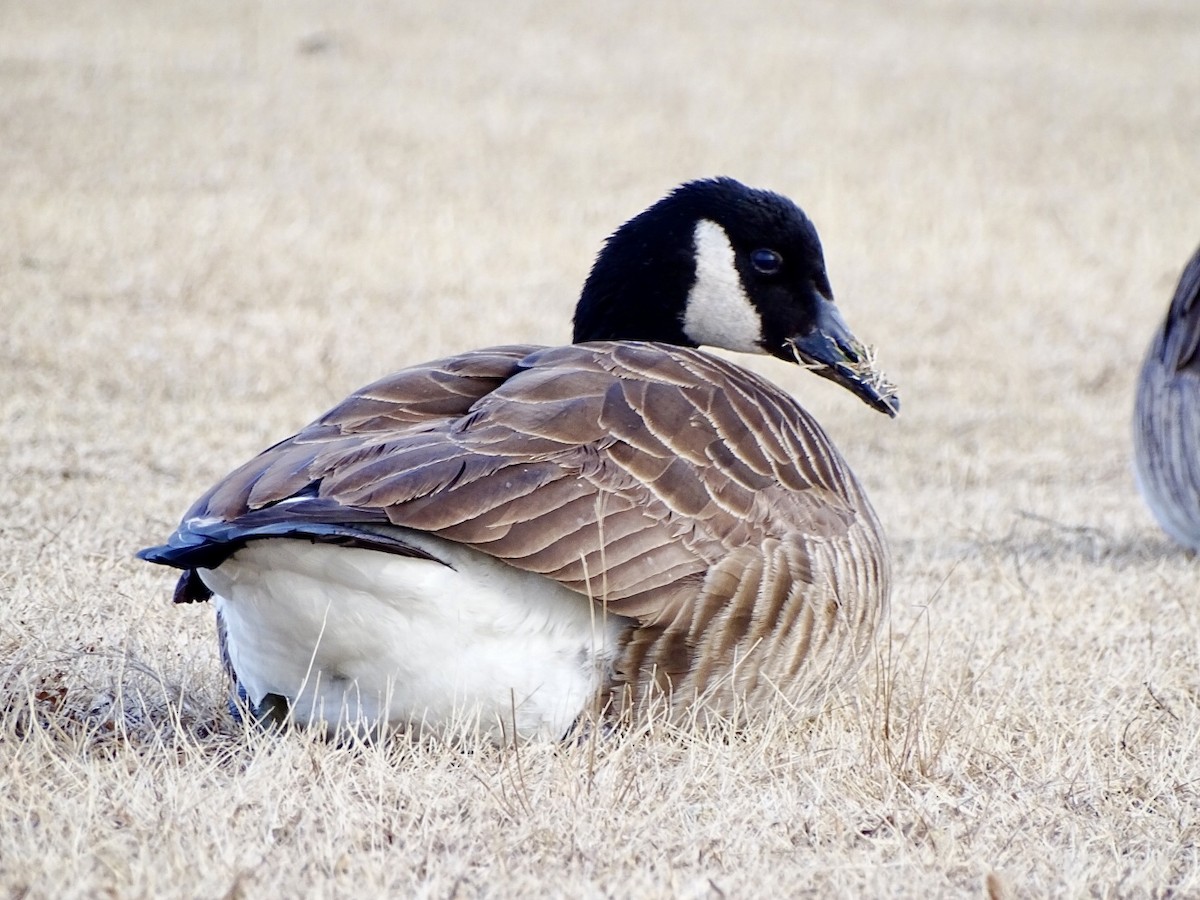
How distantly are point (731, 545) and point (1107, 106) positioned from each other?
1746 cm

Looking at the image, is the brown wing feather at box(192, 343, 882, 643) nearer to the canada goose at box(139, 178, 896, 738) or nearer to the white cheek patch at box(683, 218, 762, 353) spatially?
the canada goose at box(139, 178, 896, 738)

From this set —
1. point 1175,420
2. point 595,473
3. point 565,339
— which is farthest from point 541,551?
point 565,339

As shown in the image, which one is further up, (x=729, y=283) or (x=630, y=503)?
(x=729, y=283)

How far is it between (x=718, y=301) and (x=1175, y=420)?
277 cm

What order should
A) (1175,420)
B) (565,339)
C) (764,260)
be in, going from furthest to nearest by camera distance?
1. (565,339)
2. (1175,420)
3. (764,260)

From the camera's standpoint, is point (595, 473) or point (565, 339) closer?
point (595, 473)

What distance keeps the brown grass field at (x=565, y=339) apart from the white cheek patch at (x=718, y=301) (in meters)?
0.93

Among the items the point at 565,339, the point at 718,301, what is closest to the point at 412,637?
the point at 718,301

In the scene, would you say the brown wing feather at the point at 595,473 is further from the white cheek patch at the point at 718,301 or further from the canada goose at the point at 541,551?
the white cheek patch at the point at 718,301

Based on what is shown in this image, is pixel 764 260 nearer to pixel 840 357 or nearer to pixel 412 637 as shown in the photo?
pixel 840 357

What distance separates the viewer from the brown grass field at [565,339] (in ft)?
9.62

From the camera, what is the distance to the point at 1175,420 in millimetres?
6336

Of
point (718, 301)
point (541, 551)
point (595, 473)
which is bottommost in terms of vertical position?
point (541, 551)

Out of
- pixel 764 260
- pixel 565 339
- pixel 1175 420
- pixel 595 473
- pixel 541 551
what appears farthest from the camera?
pixel 565 339
